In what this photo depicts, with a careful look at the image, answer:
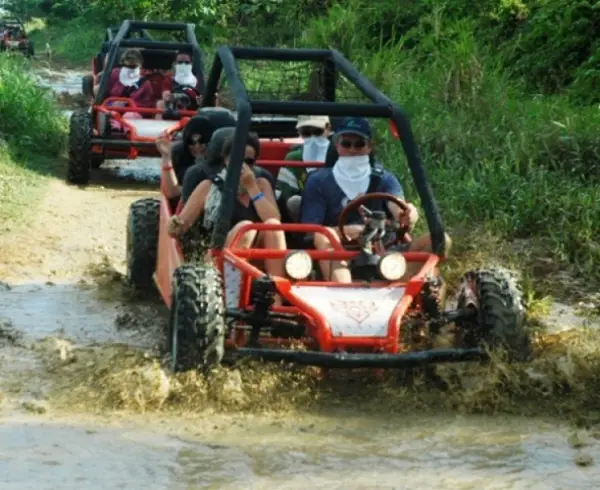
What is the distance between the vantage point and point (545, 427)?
5.48 meters

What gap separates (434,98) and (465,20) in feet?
8.47

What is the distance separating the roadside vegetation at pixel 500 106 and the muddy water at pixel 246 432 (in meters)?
2.71

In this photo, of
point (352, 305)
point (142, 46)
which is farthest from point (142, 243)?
point (142, 46)

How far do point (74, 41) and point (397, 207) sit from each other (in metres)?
27.5

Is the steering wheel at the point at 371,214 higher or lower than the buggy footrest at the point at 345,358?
higher

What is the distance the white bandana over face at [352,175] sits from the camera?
259 inches

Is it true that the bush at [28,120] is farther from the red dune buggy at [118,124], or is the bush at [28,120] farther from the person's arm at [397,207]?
the person's arm at [397,207]

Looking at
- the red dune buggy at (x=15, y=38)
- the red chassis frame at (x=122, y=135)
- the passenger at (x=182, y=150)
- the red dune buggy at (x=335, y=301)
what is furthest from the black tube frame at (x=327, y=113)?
the red dune buggy at (x=15, y=38)

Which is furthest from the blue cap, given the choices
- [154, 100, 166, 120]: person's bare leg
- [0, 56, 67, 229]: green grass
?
[154, 100, 166, 120]: person's bare leg

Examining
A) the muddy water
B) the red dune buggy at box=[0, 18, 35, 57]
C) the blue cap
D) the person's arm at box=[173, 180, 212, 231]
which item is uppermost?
the red dune buggy at box=[0, 18, 35, 57]

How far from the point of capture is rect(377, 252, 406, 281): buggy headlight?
5.89 meters

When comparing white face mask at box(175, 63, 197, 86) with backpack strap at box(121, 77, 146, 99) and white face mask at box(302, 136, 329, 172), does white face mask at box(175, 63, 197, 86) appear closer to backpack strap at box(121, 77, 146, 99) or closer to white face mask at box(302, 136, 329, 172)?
backpack strap at box(121, 77, 146, 99)

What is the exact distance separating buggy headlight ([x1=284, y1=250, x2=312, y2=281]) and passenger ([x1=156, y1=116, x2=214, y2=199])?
1771 millimetres

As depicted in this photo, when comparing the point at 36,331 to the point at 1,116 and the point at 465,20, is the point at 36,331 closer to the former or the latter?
the point at 1,116
